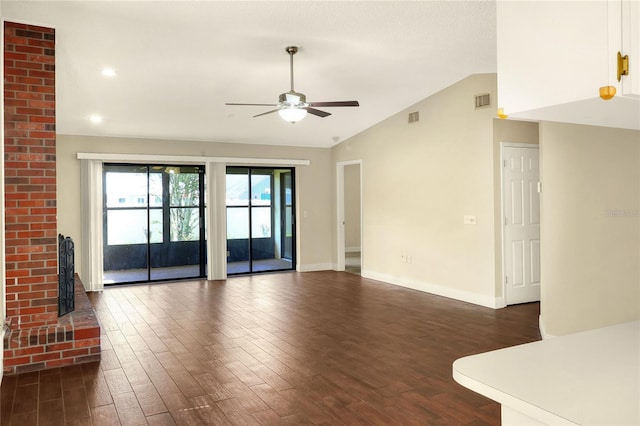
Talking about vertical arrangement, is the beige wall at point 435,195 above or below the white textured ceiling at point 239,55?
below

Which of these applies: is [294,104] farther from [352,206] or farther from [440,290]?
[352,206]

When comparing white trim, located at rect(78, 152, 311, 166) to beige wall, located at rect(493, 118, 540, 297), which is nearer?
beige wall, located at rect(493, 118, 540, 297)

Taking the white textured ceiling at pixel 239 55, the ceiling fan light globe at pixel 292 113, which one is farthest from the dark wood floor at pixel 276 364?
the white textured ceiling at pixel 239 55

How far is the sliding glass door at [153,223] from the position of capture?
8.02m

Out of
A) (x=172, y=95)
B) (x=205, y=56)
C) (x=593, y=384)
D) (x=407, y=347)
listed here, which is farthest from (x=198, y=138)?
(x=593, y=384)

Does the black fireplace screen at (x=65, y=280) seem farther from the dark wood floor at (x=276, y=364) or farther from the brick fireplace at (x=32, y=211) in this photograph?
the dark wood floor at (x=276, y=364)

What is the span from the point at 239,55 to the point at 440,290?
4.22 meters

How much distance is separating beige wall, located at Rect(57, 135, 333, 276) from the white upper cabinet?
24.4 ft

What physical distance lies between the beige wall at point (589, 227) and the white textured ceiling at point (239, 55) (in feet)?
4.74

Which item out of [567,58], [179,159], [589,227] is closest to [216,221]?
[179,159]

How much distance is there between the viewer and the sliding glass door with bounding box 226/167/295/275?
8922 mm

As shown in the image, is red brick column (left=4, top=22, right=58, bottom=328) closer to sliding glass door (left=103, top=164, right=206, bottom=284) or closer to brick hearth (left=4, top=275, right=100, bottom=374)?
brick hearth (left=4, top=275, right=100, bottom=374)

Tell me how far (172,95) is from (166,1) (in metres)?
2.62

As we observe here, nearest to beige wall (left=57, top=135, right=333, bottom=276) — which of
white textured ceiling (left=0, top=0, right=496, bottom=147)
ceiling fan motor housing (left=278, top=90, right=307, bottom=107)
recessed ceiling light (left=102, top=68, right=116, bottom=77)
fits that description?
white textured ceiling (left=0, top=0, right=496, bottom=147)
